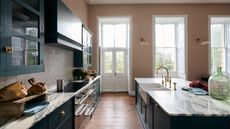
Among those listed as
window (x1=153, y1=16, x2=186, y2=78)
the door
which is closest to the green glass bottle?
window (x1=153, y1=16, x2=186, y2=78)

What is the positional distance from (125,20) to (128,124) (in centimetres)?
523

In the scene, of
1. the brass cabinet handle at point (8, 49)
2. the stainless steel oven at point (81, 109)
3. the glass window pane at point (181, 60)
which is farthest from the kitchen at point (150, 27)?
the brass cabinet handle at point (8, 49)

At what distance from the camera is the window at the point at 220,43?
7.92m

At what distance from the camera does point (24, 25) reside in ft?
5.62

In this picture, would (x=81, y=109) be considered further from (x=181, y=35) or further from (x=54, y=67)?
(x=181, y=35)

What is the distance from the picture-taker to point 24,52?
1.73 metres

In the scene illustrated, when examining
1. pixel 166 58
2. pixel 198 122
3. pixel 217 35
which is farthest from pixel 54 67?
pixel 217 35

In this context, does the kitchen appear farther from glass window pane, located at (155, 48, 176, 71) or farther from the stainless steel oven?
the stainless steel oven

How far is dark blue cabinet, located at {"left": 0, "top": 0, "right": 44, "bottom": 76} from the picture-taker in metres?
1.36

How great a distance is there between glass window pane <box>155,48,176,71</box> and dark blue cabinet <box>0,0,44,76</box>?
6.49m

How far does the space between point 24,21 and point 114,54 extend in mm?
6720

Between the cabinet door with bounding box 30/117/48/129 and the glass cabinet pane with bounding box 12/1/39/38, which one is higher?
the glass cabinet pane with bounding box 12/1/39/38

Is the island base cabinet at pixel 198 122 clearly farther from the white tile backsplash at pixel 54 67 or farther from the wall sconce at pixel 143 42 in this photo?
the wall sconce at pixel 143 42

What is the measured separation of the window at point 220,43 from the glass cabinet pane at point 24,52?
25.1 feet
